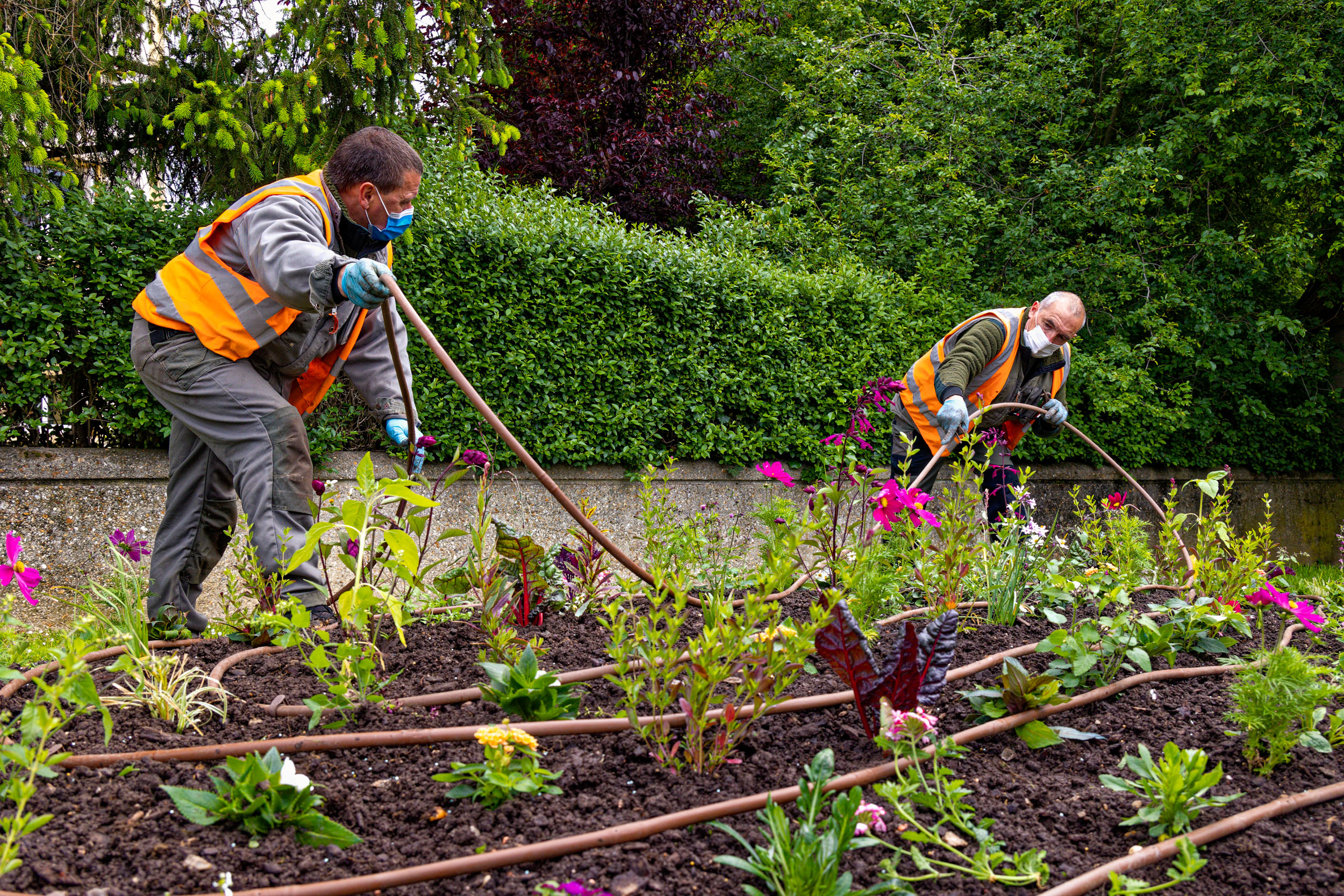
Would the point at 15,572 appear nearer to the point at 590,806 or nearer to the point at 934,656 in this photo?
the point at 590,806

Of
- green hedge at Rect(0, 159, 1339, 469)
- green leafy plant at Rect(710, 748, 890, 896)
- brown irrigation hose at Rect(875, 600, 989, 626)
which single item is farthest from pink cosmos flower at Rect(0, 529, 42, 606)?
green hedge at Rect(0, 159, 1339, 469)

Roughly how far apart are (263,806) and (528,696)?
51 cm

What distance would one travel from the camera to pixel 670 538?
274 centimetres

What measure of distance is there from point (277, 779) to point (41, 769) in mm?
318

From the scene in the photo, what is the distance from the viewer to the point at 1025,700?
1.88 m

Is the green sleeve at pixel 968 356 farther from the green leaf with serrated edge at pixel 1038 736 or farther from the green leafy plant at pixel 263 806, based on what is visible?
the green leafy plant at pixel 263 806

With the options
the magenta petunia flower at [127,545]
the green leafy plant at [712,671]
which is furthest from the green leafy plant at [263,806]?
the magenta petunia flower at [127,545]

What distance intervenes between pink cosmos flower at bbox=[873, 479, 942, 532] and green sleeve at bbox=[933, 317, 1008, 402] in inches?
66.2

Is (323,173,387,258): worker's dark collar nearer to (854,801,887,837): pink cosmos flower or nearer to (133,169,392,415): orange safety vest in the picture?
(133,169,392,415): orange safety vest

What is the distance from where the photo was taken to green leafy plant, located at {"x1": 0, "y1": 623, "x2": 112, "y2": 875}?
115 cm

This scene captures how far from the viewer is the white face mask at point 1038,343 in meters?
4.59

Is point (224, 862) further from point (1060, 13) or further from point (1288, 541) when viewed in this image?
point (1288, 541)

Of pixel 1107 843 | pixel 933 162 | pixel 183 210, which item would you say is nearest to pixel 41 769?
pixel 1107 843

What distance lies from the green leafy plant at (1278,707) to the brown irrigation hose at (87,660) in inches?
85.2
